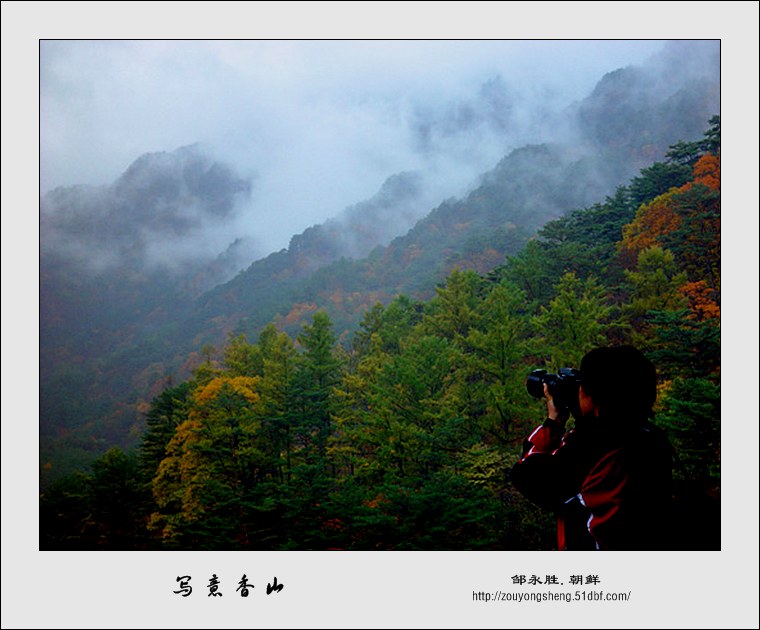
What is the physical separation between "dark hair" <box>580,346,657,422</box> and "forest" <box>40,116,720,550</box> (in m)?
6.03

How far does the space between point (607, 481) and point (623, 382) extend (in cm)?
31

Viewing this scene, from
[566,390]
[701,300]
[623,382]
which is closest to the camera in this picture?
[623,382]

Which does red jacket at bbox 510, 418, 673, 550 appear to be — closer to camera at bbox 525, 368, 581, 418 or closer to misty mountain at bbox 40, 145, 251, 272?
camera at bbox 525, 368, 581, 418

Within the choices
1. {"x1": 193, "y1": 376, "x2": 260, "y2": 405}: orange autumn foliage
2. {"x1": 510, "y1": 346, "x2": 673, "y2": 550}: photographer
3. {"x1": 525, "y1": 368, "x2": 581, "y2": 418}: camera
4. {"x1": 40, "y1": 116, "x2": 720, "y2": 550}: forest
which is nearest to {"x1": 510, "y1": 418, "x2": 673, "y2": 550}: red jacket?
{"x1": 510, "y1": 346, "x2": 673, "y2": 550}: photographer

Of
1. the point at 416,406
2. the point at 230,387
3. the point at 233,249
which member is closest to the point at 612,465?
the point at 416,406

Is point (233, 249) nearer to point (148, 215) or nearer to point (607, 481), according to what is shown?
point (148, 215)

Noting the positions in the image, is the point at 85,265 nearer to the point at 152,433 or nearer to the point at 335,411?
the point at 152,433

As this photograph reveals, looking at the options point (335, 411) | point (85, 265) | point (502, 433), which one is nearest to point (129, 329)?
point (85, 265)

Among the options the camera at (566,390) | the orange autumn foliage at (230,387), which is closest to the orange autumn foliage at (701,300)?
the orange autumn foliage at (230,387)

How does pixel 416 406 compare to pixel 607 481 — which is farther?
pixel 416 406

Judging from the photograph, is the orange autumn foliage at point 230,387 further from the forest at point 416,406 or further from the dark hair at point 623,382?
the dark hair at point 623,382

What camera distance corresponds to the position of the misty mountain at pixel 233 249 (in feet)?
25.3

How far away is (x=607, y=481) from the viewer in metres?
1.84

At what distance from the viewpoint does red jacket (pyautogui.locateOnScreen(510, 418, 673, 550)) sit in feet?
5.94
